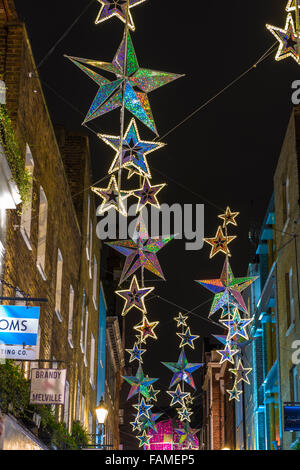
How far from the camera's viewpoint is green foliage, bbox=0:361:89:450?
13.1 m

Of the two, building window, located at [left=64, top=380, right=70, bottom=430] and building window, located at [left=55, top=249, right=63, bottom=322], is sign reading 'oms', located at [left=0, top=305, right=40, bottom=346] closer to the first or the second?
building window, located at [left=55, top=249, right=63, bottom=322]

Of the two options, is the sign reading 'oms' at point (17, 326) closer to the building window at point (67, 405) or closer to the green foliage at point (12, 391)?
the green foliage at point (12, 391)

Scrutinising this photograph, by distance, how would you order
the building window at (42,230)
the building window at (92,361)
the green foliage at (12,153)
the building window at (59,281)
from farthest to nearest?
the building window at (92,361) → the building window at (59,281) → the building window at (42,230) → the green foliage at (12,153)

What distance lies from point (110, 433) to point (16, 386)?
3826 cm

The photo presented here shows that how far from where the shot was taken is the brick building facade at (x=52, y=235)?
52.2ft

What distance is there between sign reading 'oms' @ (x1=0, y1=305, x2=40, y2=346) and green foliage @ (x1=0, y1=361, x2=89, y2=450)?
63 cm

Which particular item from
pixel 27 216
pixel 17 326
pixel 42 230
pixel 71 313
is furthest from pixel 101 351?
pixel 17 326

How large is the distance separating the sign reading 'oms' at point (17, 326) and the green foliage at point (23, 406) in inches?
24.8

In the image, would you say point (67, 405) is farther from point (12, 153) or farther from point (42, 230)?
point (12, 153)

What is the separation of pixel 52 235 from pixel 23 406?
6949 millimetres

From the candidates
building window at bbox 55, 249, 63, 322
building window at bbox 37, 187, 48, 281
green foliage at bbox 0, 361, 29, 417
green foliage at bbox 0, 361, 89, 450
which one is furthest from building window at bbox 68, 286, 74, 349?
green foliage at bbox 0, 361, 29, 417

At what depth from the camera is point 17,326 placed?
42.1ft

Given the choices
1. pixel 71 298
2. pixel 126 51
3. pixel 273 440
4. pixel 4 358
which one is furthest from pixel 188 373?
pixel 126 51

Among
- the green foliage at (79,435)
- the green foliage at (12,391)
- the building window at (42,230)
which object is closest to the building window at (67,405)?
the green foliage at (79,435)
